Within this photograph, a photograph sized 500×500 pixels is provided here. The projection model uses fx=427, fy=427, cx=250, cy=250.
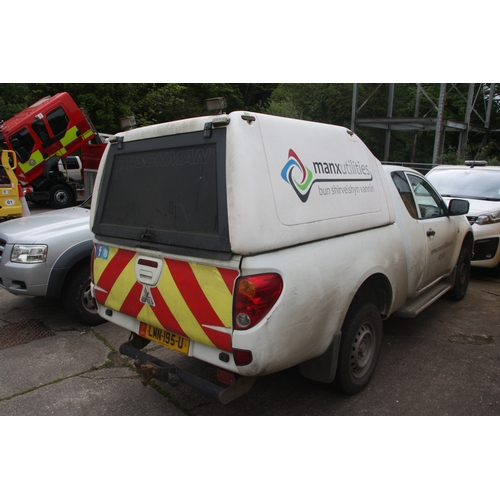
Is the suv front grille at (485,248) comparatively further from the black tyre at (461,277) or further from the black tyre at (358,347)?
the black tyre at (358,347)

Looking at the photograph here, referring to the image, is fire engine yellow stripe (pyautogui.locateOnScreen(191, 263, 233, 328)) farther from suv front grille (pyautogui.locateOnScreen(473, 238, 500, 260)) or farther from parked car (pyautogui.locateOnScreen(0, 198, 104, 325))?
suv front grille (pyautogui.locateOnScreen(473, 238, 500, 260))

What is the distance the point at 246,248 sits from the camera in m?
2.32

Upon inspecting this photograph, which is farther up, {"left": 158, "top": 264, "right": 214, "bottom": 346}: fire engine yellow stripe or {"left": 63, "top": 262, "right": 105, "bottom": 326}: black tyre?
{"left": 158, "top": 264, "right": 214, "bottom": 346}: fire engine yellow stripe

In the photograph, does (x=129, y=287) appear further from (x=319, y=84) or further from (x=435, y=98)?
(x=435, y=98)

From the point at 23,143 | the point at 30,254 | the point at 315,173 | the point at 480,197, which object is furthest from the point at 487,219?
the point at 23,143

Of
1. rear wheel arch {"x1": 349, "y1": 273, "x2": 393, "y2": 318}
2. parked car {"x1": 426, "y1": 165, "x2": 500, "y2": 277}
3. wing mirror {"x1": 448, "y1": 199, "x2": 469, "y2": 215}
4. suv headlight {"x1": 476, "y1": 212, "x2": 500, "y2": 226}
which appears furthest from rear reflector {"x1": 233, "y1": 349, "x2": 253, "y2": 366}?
suv headlight {"x1": 476, "y1": 212, "x2": 500, "y2": 226}

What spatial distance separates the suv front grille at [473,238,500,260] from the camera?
20.9 ft

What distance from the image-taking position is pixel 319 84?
81.7ft

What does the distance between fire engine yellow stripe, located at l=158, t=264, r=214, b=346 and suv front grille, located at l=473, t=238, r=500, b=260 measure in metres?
5.35

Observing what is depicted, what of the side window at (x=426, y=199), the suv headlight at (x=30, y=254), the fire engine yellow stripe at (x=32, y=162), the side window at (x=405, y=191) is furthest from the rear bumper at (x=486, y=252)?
the fire engine yellow stripe at (x=32, y=162)

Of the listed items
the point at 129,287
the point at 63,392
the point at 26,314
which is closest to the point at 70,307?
the point at 26,314

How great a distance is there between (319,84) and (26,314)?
23.4 metres

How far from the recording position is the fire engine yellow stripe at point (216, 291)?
2.38m

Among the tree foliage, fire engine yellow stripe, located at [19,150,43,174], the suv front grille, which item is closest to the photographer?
the suv front grille
